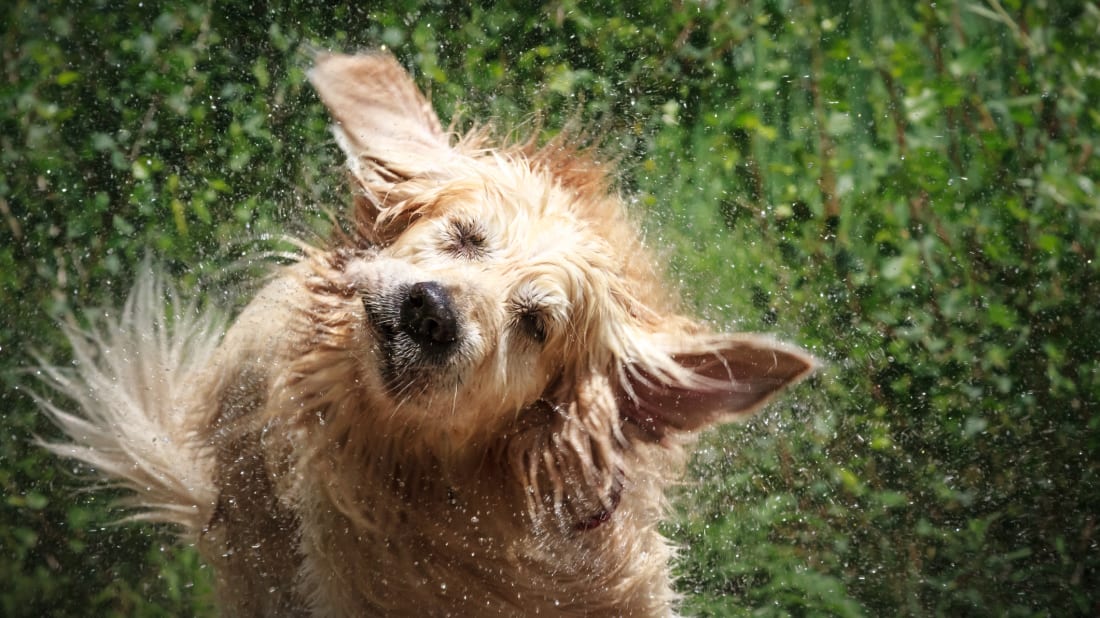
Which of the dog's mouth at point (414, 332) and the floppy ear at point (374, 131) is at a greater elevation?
the floppy ear at point (374, 131)

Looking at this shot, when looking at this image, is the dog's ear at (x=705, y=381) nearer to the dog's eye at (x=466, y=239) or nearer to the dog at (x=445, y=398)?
the dog at (x=445, y=398)

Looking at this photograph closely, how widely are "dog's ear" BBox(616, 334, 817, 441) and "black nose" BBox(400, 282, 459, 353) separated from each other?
50 centimetres

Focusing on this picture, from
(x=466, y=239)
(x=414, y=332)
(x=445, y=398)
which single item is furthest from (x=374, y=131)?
(x=445, y=398)

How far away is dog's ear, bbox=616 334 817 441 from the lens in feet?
8.26

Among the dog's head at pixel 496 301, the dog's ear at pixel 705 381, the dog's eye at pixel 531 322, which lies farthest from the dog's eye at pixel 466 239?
the dog's ear at pixel 705 381

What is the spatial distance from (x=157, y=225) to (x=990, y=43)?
12.4 feet

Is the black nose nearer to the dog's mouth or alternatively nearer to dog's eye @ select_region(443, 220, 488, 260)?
the dog's mouth

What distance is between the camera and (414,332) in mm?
2629

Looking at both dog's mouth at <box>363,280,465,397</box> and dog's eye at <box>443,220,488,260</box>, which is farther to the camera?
dog's eye at <box>443,220,488,260</box>

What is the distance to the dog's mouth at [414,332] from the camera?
2570 millimetres

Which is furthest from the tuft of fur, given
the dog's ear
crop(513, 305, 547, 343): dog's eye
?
the dog's ear

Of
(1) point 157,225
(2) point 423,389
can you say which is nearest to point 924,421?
(2) point 423,389

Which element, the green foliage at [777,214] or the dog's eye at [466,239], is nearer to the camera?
the dog's eye at [466,239]

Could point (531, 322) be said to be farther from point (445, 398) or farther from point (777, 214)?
Result: point (777, 214)
